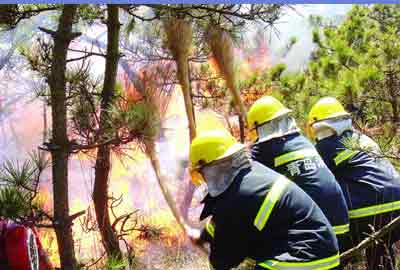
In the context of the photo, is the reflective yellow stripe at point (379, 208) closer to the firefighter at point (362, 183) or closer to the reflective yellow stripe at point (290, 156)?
the firefighter at point (362, 183)

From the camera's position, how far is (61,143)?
124 inches

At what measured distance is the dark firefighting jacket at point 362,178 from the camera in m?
3.45

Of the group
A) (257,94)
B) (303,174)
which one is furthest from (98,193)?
(257,94)

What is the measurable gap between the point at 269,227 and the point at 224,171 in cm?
28

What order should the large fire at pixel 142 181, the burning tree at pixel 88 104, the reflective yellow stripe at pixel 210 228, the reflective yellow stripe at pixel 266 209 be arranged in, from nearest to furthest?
the reflective yellow stripe at pixel 266 209, the reflective yellow stripe at pixel 210 228, the burning tree at pixel 88 104, the large fire at pixel 142 181

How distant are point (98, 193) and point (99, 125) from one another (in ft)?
Result: 2.44

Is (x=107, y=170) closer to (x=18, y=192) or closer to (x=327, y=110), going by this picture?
(x=18, y=192)

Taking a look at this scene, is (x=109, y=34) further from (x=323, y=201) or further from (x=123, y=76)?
(x=323, y=201)

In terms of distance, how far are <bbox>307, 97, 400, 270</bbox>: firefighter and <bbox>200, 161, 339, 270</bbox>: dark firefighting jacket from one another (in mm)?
1180

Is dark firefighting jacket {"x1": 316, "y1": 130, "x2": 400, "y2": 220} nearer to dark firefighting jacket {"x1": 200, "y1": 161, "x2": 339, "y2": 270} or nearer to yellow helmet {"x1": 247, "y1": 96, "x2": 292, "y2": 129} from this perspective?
yellow helmet {"x1": 247, "y1": 96, "x2": 292, "y2": 129}

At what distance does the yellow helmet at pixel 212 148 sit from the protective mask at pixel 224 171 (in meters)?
0.02

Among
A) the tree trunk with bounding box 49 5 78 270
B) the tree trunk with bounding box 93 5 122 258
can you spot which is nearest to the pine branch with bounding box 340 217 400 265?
the tree trunk with bounding box 93 5 122 258

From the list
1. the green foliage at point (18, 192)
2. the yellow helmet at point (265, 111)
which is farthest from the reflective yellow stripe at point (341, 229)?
the green foliage at point (18, 192)

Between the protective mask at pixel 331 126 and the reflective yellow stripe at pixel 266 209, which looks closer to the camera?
the reflective yellow stripe at pixel 266 209
